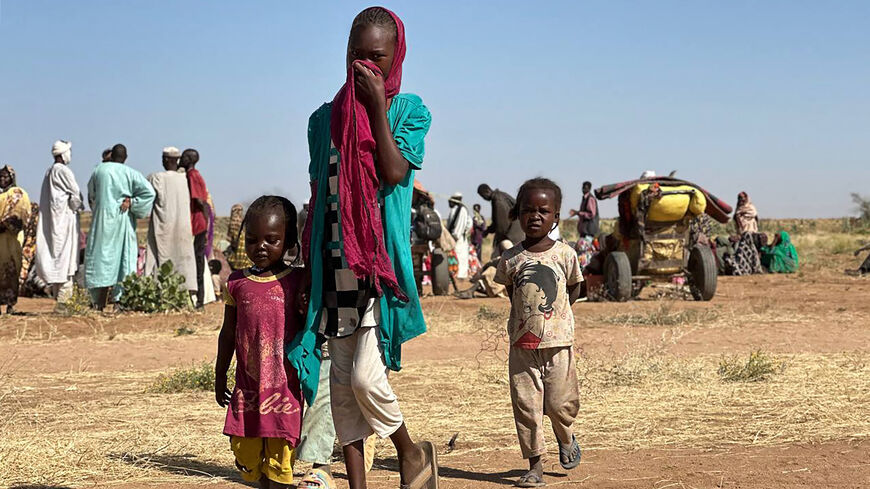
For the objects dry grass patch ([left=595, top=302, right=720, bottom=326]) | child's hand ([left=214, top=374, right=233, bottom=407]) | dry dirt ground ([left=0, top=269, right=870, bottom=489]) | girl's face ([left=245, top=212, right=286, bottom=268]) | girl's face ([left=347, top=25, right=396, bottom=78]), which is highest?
girl's face ([left=347, top=25, right=396, bottom=78])

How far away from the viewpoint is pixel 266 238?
3.87 metres

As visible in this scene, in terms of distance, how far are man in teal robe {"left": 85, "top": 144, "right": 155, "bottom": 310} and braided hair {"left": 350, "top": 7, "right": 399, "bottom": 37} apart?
9258 millimetres

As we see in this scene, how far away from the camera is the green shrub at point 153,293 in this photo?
12.1 m

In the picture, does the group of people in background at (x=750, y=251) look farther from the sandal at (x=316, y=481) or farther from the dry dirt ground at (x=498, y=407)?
the sandal at (x=316, y=481)

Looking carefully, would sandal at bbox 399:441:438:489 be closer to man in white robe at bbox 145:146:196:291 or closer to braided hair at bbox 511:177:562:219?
braided hair at bbox 511:177:562:219

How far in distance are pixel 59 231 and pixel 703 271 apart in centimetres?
856

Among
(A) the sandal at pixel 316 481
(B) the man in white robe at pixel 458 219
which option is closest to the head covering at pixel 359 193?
(A) the sandal at pixel 316 481

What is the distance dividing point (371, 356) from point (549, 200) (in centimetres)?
161

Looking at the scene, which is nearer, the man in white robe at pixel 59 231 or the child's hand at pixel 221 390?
the child's hand at pixel 221 390

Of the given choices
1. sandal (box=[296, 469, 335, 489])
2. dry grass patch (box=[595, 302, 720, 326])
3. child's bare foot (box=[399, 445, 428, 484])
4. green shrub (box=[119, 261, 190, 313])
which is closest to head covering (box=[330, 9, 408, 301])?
child's bare foot (box=[399, 445, 428, 484])

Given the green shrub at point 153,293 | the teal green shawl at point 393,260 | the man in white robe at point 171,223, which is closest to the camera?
the teal green shawl at point 393,260

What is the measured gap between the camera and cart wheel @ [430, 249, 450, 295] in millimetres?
16672

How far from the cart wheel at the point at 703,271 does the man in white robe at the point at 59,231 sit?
8.27m

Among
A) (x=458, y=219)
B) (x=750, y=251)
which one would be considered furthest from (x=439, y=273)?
(x=750, y=251)
